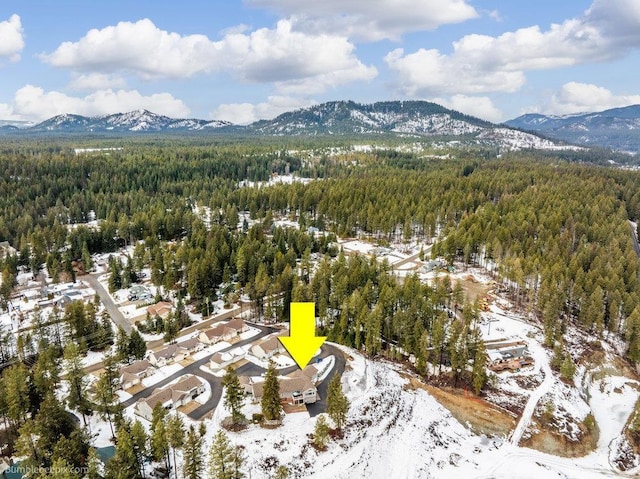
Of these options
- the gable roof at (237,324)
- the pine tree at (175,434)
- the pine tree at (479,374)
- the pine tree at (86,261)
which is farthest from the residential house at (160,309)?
the pine tree at (479,374)

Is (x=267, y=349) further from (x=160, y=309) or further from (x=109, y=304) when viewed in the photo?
(x=109, y=304)

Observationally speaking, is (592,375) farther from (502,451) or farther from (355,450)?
(355,450)

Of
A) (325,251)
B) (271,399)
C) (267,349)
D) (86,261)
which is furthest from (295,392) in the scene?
(86,261)

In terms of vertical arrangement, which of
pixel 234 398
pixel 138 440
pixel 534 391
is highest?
pixel 138 440

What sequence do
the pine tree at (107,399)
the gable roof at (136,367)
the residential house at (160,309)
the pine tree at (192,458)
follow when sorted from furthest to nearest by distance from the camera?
the residential house at (160,309) → the gable roof at (136,367) → the pine tree at (107,399) → the pine tree at (192,458)

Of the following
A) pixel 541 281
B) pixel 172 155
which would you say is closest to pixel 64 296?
pixel 541 281

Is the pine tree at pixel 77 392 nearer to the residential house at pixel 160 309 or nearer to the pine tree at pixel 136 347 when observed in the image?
the pine tree at pixel 136 347

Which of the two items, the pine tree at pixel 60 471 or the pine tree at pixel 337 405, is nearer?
the pine tree at pixel 60 471
